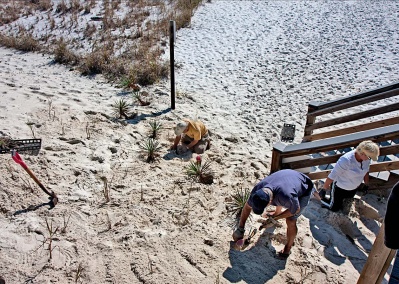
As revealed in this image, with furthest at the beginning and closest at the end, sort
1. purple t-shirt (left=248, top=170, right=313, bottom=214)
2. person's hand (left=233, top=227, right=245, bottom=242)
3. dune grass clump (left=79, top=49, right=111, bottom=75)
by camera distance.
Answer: dune grass clump (left=79, top=49, right=111, bottom=75)
person's hand (left=233, top=227, right=245, bottom=242)
purple t-shirt (left=248, top=170, right=313, bottom=214)

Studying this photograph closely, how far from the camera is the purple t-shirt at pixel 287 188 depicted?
4.03 metres

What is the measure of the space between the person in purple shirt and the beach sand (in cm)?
33

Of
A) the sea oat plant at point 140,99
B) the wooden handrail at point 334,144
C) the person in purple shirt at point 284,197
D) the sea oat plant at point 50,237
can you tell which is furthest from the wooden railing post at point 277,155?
the sea oat plant at point 140,99

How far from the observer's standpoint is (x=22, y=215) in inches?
181

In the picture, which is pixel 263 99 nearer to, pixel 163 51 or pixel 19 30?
pixel 163 51

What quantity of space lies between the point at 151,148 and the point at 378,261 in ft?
12.3

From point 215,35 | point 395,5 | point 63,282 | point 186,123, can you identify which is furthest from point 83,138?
point 395,5

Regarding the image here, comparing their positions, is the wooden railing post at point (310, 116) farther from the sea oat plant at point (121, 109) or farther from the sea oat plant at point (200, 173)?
the sea oat plant at point (121, 109)

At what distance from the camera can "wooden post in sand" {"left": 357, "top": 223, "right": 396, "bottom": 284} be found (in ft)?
10.1

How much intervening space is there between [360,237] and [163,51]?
7177 mm

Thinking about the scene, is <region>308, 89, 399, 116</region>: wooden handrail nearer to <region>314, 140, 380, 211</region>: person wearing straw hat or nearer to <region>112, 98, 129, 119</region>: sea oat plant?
<region>314, 140, 380, 211</region>: person wearing straw hat

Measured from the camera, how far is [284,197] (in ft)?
13.2

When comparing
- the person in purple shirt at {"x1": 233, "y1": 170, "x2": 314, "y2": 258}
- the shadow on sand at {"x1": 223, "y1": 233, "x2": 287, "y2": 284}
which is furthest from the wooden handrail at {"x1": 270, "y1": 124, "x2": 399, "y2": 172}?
the shadow on sand at {"x1": 223, "y1": 233, "x2": 287, "y2": 284}

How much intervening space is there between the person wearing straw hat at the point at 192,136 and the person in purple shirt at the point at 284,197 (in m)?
2.15
